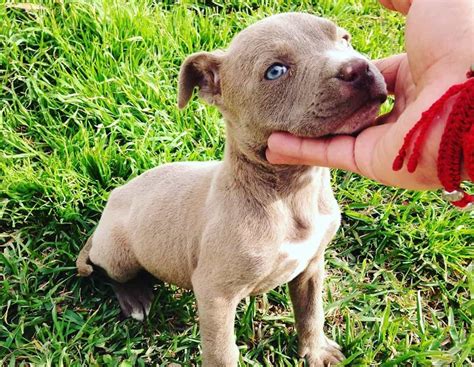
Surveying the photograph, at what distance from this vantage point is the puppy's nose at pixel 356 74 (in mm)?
2592

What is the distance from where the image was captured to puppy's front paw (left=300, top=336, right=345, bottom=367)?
12.9ft

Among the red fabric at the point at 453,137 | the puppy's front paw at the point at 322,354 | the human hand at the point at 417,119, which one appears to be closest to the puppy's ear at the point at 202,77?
the human hand at the point at 417,119

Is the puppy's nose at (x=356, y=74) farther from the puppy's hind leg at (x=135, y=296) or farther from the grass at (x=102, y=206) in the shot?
the puppy's hind leg at (x=135, y=296)

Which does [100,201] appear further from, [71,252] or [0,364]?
[0,364]

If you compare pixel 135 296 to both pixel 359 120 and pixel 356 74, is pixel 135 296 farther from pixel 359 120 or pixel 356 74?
pixel 356 74

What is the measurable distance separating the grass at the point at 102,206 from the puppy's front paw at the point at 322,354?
0.30 ft

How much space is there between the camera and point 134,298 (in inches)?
166

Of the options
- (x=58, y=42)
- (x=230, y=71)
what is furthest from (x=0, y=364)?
(x=58, y=42)

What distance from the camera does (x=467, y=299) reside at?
4.28 metres

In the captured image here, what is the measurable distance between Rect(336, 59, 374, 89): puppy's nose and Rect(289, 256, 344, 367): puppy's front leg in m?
1.30

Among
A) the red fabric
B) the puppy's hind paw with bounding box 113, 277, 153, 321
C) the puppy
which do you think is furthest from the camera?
the puppy's hind paw with bounding box 113, 277, 153, 321

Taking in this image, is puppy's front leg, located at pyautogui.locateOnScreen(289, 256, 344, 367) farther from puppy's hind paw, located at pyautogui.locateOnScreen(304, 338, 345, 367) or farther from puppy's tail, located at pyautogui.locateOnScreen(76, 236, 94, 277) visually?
puppy's tail, located at pyautogui.locateOnScreen(76, 236, 94, 277)

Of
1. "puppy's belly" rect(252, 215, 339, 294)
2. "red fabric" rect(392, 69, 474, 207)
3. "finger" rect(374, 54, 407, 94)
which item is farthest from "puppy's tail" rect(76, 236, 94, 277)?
"red fabric" rect(392, 69, 474, 207)

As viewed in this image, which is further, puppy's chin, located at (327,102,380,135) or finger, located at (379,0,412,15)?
finger, located at (379,0,412,15)
